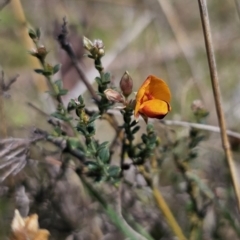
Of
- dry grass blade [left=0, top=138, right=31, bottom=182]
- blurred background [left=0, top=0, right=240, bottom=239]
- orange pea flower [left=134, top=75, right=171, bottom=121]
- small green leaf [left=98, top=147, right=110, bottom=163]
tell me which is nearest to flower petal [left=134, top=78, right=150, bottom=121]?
orange pea flower [left=134, top=75, right=171, bottom=121]

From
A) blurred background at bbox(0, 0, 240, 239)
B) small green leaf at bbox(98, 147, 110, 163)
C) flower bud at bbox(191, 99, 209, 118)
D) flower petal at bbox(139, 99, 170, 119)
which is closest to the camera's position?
flower petal at bbox(139, 99, 170, 119)

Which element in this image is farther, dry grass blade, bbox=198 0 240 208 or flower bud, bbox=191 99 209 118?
flower bud, bbox=191 99 209 118

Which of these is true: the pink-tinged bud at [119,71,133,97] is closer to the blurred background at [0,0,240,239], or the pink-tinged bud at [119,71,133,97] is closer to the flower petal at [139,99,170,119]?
the flower petal at [139,99,170,119]

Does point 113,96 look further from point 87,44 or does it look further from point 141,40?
point 141,40

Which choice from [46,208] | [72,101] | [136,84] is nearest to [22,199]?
[46,208]

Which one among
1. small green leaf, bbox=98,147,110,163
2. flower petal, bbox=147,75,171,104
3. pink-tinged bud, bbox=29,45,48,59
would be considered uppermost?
pink-tinged bud, bbox=29,45,48,59

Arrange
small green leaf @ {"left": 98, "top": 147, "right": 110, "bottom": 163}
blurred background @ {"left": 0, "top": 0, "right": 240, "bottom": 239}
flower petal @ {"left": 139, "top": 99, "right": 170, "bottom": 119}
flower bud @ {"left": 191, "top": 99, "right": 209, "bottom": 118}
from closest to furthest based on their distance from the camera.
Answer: flower petal @ {"left": 139, "top": 99, "right": 170, "bottom": 119}, small green leaf @ {"left": 98, "top": 147, "right": 110, "bottom": 163}, flower bud @ {"left": 191, "top": 99, "right": 209, "bottom": 118}, blurred background @ {"left": 0, "top": 0, "right": 240, "bottom": 239}

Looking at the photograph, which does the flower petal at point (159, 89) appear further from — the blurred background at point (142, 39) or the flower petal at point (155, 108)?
the blurred background at point (142, 39)
